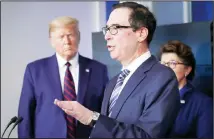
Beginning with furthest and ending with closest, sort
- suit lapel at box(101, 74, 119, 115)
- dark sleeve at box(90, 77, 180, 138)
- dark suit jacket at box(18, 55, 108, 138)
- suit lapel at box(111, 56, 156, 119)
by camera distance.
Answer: dark suit jacket at box(18, 55, 108, 138)
suit lapel at box(101, 74, 119, 115)
suit lapel at box(111, 56, 156, 119)
dark sleeve at box(90, 77, 180, 138)

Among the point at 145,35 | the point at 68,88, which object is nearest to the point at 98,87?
the point at 68,88

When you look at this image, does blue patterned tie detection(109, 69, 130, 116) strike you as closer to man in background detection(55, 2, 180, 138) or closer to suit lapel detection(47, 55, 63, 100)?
man in background detection(55, 2, 180, 138)

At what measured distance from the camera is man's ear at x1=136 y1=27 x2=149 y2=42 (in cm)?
180

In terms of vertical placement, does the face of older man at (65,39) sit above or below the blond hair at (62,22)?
below

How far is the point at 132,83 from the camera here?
5.70 ft

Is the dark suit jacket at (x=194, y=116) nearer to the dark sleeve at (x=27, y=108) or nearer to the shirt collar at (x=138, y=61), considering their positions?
the shirt collar at (x=138, y=61)

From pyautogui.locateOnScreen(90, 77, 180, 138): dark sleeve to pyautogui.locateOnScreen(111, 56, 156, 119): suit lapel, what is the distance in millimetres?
101

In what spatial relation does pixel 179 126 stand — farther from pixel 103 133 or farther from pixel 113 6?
pixel 113 6

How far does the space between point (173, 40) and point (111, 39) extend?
394mm

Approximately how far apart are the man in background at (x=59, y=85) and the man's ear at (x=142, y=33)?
298mm

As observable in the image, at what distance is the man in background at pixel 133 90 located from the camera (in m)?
1.60

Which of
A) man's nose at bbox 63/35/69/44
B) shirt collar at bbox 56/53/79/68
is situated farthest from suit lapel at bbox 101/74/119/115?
man's nose at bbox 63/35/69/44

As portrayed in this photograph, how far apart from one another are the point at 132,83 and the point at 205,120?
570mm

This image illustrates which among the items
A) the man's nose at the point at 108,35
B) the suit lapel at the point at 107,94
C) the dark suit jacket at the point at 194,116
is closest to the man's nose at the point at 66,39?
the man's nose at the point at 108,35
